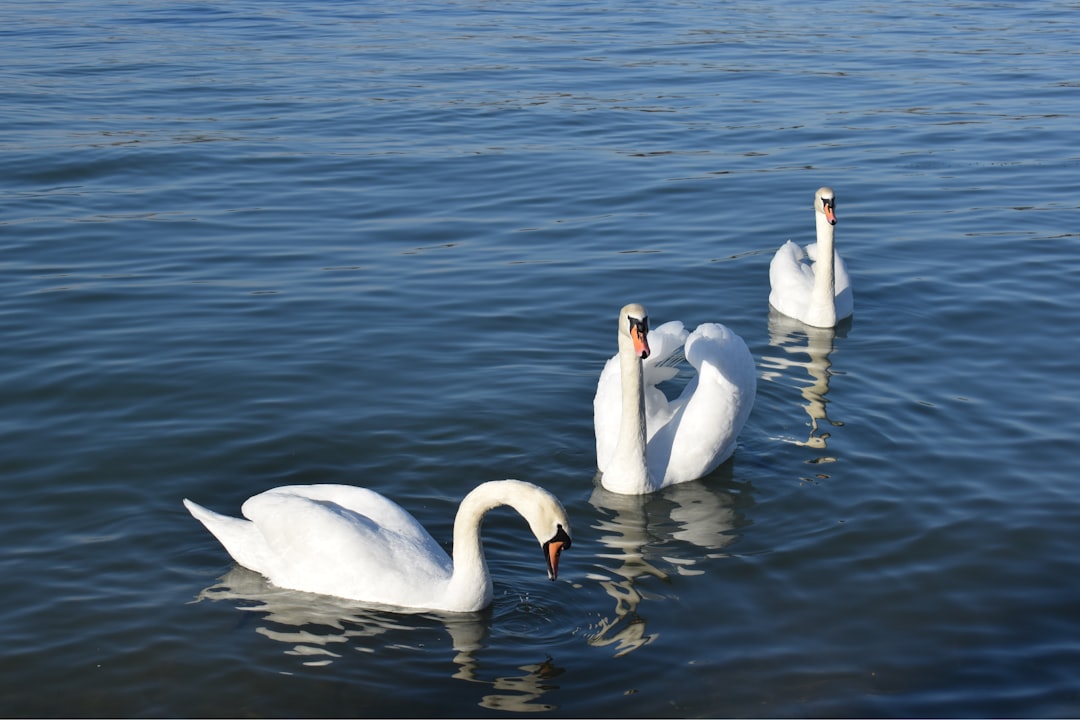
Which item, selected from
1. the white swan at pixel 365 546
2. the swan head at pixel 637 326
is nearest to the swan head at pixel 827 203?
the swan head at pixel 637 326

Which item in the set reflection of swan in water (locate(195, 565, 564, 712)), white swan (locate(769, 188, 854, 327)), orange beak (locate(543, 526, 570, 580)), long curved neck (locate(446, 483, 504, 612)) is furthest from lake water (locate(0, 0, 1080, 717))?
orange beak (locate(543, 526, 570, 580))

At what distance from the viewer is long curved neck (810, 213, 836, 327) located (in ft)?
42.3

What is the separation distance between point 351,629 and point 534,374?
4334 millimetres

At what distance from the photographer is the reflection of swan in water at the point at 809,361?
35.3 ft

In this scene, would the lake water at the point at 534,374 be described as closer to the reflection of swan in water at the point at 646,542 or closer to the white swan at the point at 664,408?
the reflection of swan in water at the point at 646,542

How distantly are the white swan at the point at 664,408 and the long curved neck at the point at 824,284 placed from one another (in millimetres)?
2702

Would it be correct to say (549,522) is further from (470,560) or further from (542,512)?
(470,560)

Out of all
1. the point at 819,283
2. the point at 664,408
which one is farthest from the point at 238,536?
the point at 819,283

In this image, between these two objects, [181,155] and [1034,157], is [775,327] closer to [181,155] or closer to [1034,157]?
[1034,157]

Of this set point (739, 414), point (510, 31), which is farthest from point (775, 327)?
point (510, 31)

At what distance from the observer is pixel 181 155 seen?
18406 millimetres

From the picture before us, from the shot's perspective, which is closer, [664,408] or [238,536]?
[238,536]

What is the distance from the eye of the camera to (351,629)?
25.1ft

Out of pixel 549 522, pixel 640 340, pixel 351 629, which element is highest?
pixel 640 340
